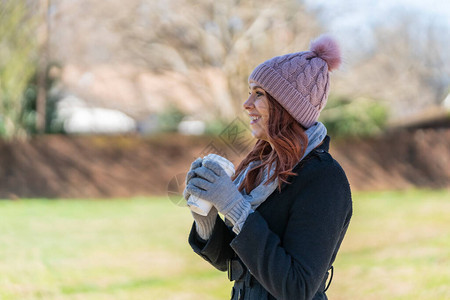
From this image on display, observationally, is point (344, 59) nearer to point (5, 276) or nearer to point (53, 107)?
point (5, 276)

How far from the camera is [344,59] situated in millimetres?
1858

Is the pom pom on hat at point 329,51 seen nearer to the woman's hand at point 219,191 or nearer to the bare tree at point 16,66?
the woman's hand at point 219,191

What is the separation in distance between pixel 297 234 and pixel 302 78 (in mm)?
506

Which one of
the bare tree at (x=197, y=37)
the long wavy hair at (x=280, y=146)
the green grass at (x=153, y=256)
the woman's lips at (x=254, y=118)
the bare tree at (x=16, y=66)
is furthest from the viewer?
the bare tree at (x=197, y=37)

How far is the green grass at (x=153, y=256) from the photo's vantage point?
5.74 m

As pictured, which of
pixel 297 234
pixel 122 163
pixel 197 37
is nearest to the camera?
pixel 297 234

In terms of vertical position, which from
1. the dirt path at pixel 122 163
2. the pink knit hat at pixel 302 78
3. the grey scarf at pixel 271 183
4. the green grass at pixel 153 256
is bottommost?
the grey scarf at pixel 271 183

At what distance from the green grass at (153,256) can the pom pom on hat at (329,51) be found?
3982 mm

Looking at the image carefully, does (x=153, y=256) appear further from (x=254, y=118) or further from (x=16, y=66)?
(x=16, y=66)

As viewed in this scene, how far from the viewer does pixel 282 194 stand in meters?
1.63

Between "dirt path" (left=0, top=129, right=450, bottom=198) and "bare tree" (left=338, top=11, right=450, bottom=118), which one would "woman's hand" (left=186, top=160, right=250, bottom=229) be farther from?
"bare tree" (left=338, top=11, right=450, bottom=118)

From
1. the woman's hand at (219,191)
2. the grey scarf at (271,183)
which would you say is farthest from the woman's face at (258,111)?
the woman's hand at (219,191)

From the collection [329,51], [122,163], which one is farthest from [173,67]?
[329,51]

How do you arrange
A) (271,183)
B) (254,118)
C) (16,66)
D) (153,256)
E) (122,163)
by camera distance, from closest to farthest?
(271,183) → (254,118) → (153,256) → (16,66) → (122,163)
